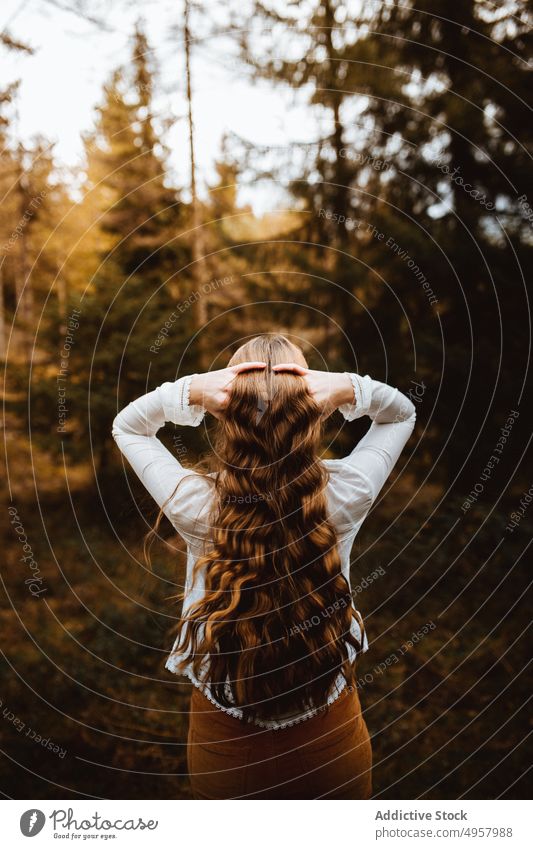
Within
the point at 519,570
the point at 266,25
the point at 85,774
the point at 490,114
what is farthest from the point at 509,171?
the point at 85,774

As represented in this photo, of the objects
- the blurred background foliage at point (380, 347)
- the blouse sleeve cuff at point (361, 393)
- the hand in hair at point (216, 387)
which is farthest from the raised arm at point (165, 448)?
the blurred background foliage at point (380, 347)

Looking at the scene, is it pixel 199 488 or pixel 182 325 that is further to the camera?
pixel 182 325

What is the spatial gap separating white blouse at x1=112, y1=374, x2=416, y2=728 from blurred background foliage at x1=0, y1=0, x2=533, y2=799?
3.26 ft

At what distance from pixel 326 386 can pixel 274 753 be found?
41.6 inches

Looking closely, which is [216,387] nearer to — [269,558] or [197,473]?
[197,473]

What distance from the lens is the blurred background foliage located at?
350 cm

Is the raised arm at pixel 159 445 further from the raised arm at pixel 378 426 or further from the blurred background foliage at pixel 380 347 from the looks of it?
the blurred background foliage at pixel 380 347

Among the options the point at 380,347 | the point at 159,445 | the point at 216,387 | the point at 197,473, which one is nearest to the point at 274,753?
the point at 197,473

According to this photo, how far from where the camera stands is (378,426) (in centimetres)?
158

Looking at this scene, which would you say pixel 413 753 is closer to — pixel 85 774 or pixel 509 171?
pixel 85 774

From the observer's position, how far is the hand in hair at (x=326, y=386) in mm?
1438

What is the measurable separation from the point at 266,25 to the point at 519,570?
13.7ft

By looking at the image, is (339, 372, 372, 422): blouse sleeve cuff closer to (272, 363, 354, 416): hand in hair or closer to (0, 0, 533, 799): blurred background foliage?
(272, 363, 354, 416): hand in hair

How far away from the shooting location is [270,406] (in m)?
1.44
